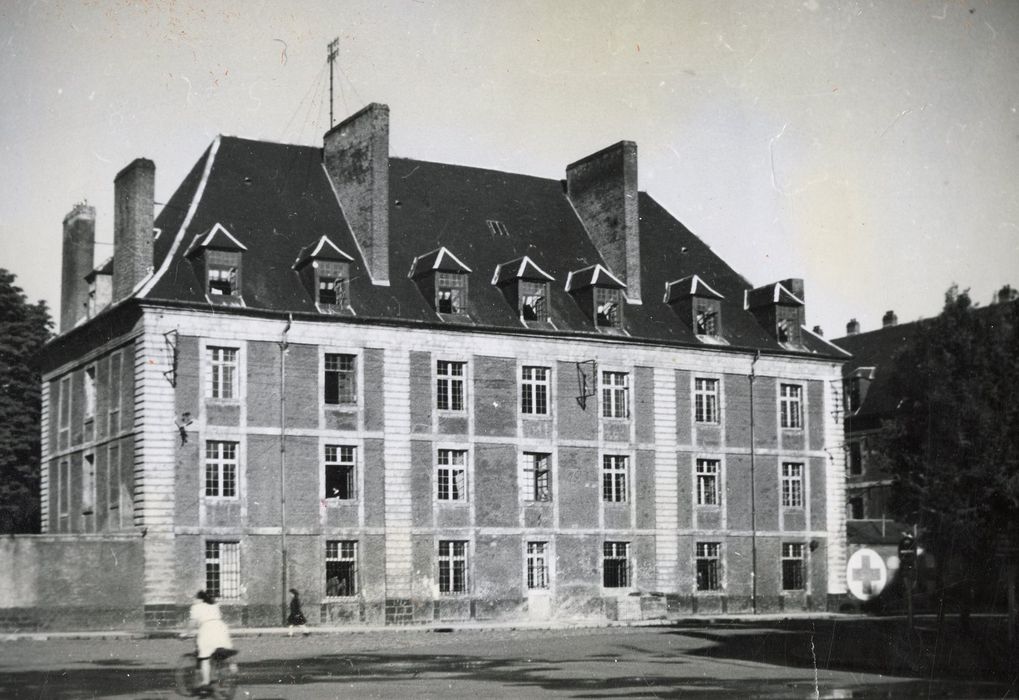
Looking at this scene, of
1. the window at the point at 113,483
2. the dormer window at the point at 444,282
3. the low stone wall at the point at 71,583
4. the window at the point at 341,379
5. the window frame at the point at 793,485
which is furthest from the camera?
the window frame at the point at 793,485

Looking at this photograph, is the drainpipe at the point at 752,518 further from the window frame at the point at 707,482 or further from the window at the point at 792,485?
the window at the point at 792,485

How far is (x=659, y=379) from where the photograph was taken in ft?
154

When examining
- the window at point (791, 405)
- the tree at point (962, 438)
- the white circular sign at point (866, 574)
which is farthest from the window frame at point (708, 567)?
the white circular sign at point (866, 574)

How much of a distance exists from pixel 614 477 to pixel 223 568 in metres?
13.6

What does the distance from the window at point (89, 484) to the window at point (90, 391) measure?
1326 mm

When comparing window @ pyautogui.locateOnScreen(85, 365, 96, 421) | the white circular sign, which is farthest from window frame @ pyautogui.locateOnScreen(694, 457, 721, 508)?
the white circular sign

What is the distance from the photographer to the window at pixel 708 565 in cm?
4731

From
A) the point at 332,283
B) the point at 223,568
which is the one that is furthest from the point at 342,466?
the point at 332,283

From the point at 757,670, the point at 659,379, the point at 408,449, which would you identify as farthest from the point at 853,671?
the point at 659,379

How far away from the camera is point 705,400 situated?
48094 mm

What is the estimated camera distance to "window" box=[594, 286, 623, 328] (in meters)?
46.7

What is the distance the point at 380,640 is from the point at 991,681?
15.4m

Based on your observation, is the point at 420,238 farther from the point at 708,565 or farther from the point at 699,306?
the point at 708,565

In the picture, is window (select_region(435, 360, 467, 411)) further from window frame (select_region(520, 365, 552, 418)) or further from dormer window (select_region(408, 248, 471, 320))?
window frame (select_region(520, 365, 552, 418))
